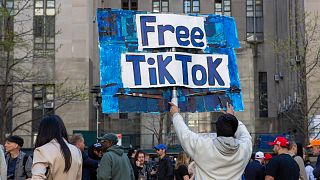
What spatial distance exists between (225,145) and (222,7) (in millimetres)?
40567

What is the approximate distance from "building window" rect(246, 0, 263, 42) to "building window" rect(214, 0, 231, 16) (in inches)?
63.1

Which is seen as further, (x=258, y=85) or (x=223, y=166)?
(x=258, y=85)

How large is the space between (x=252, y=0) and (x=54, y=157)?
41964 mm

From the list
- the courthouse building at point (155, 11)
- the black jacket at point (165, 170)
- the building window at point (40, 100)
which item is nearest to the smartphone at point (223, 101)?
the black jacket at point (165, 170)

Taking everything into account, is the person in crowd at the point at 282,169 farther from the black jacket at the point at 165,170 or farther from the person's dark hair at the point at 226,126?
the black jacket at the point at 165,170

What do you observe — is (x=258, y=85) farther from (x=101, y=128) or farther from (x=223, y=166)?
(x=223, y=166)

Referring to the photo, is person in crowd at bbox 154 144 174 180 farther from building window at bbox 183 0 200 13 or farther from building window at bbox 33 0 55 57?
building window at bbox 183 0 200 13

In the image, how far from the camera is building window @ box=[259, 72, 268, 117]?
44.0 metres

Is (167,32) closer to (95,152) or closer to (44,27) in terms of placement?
(95,152)

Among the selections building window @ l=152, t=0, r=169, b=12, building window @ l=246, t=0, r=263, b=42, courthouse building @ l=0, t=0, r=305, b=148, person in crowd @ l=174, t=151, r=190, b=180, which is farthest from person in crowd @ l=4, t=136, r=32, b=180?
building window @ l=246, t=0, r=263, b=42

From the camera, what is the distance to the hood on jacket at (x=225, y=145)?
543 centimetres

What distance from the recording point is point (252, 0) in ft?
150

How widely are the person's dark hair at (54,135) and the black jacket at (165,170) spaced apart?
24.7 ft

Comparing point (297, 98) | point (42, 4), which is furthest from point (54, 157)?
point (42, 4)
